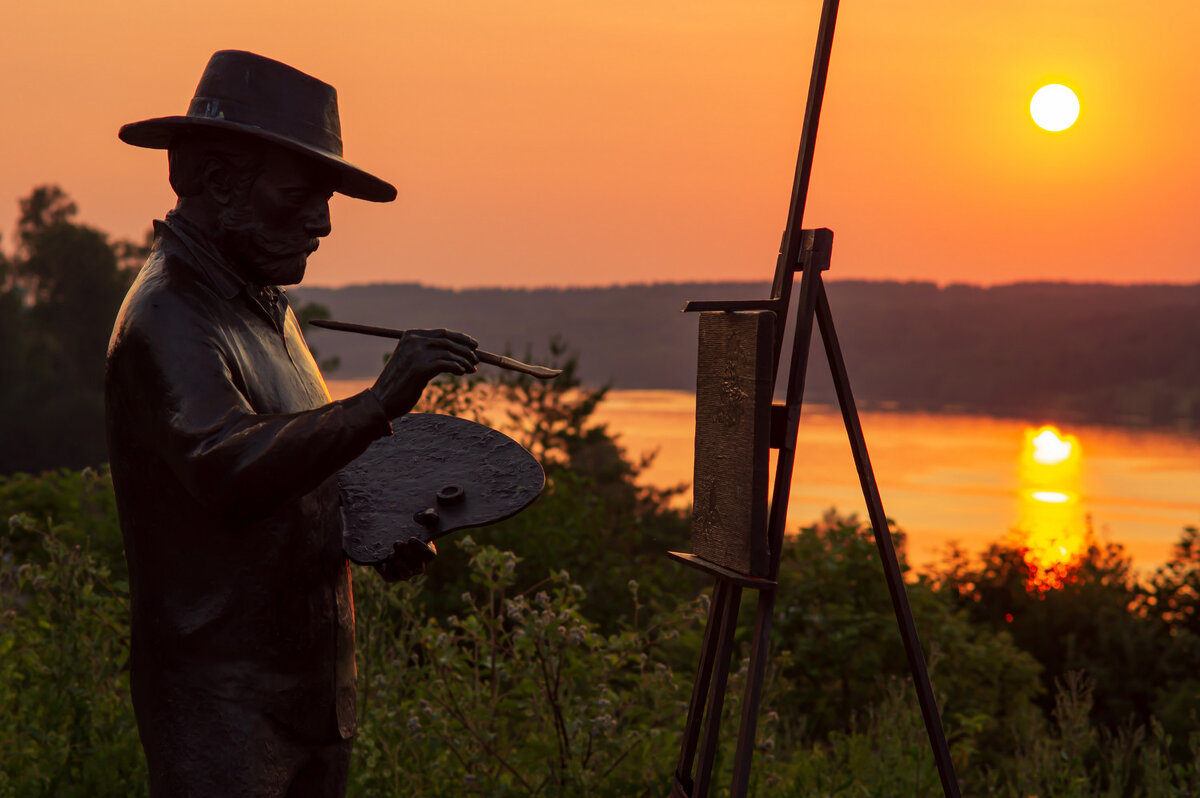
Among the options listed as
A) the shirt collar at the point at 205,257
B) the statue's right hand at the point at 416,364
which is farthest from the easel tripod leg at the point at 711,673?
the shirt collar at the point at 205,257

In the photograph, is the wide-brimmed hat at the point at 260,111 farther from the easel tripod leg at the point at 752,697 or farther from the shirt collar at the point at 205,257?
the easel tripod leg at the point at 752,697

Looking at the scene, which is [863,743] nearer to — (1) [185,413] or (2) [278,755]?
(2) [278,755]

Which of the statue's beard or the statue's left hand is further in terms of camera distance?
the statue's left hand

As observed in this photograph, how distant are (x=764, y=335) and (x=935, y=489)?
83.9 feet

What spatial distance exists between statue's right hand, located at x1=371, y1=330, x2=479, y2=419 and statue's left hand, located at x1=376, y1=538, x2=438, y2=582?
0.41 metres

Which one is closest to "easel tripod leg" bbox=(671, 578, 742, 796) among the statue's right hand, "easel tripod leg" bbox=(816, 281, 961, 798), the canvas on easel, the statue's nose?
the canvas on easel

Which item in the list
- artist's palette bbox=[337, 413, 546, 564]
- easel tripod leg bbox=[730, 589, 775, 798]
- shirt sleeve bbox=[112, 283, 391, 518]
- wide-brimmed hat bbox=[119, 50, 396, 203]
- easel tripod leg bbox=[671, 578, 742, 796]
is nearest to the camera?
shirt sleeve bbox=[112, 283, 391, 518]

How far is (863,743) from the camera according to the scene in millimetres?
5602

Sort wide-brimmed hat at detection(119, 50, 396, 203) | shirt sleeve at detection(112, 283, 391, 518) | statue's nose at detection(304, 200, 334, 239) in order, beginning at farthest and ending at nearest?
1. statue's nose at detection(304, 200, 334, 239)
2. wide-brimmed hat at detection(119, 50, 396, 203)
3. shirt sleeve at detection(112, 283, 391, 518)

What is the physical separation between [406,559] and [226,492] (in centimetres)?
54

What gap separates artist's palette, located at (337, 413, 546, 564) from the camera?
270 centimetres

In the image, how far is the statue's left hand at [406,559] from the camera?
8.58 feet

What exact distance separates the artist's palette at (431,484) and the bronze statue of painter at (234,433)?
0.34 feet

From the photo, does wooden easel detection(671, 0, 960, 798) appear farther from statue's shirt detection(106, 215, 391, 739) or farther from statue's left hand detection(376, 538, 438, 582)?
statue's shirt detection(106, 215, 391, 739)
